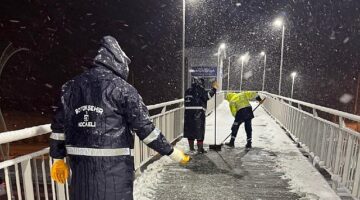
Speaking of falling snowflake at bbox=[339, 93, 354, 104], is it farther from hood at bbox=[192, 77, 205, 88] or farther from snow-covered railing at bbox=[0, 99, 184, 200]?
snow-covered railing at bbox=[0, 99, 184, 200]

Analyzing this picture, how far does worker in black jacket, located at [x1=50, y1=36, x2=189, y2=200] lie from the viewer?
2492 mm

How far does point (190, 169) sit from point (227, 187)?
119cm

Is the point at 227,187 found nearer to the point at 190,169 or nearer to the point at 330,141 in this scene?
the point at 190,169

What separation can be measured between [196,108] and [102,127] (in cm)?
505

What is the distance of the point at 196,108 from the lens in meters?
7.42

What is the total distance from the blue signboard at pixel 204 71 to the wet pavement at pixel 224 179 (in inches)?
1028

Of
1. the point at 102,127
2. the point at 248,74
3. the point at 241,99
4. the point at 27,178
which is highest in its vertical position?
the point at 248,74

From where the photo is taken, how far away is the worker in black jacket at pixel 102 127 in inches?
98.1

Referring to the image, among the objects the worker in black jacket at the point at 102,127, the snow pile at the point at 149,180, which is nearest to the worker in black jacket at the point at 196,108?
the snow pile at the point at 149,180

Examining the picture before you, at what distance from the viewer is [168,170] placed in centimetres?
599

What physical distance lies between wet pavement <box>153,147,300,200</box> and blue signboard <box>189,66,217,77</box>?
26113 mm

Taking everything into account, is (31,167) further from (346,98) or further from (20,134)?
(346,98)

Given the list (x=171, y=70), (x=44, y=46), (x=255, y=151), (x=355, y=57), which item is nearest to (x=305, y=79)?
(x=355, y=57)

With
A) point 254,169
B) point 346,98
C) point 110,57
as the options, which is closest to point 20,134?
point 110,57
